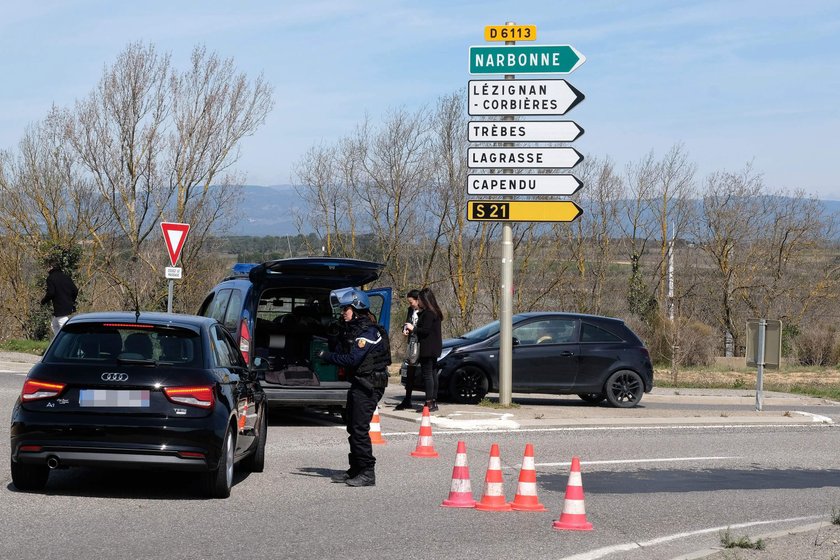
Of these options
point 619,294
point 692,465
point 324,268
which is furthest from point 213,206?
point 692,465

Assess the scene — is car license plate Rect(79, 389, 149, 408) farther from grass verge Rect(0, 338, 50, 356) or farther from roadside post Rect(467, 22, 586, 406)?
grass verge Rect(0, 338, 50, 356)

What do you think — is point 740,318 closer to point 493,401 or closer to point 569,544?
point 493,401

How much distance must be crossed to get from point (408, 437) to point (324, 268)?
2.36m

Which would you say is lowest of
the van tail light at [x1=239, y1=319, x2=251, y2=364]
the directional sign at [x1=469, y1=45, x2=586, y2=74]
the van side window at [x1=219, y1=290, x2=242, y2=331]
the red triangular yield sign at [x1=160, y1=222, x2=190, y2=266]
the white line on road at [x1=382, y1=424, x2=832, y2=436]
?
the white line on road at [x1=382, y1=424, x2=832, y2=436]

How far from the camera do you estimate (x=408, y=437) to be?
14.6m

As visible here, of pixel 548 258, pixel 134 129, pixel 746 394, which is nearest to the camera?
pixel 746 394

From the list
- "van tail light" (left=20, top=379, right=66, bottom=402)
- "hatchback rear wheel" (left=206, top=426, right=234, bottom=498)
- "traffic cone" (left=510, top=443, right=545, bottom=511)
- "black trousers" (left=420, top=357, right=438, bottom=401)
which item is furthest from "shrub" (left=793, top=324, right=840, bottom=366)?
"van tail light" (left=20, top=379, right=66, bottom=402)

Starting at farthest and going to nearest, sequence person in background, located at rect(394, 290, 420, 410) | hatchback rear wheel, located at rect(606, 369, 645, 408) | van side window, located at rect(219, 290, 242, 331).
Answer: hatchback rear wheel, located at rect(606, 369, 645, 408) → person in background, located at rect(394, 290, 420, 410) → van side window, located at rect(219, 290, 242, 331)

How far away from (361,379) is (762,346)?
1083cm

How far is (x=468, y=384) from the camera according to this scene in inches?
731

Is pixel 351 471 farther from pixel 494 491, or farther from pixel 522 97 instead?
pixel 522 97

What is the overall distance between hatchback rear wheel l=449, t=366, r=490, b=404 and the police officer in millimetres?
7865

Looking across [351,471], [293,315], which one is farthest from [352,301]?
[293,315]

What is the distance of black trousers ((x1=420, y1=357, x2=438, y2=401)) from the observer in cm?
1667
